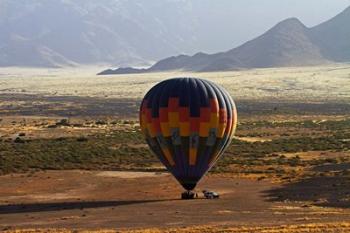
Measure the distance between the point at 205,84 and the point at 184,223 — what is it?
31.5ft

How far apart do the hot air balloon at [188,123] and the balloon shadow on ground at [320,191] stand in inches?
166

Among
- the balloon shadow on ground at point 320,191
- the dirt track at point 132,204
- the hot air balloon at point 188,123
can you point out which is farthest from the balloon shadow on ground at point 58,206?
the balloon shadow on ground at point 320,191

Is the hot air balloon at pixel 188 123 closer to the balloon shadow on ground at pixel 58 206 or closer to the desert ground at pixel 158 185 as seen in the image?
the desert ground at pixel 158 185

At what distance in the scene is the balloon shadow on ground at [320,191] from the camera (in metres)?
37.9

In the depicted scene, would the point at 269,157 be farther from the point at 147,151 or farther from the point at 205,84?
the point at 205,84

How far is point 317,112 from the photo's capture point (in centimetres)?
12762

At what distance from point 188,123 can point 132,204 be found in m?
4.92

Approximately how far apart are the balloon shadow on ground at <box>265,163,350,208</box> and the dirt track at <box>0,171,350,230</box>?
2.87 ft

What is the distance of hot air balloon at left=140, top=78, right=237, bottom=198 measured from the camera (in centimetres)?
3853

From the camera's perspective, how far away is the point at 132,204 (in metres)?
38.2

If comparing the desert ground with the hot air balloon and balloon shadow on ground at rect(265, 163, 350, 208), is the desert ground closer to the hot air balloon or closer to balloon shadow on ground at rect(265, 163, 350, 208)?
balloon shadow on ground at rect(265, 163, 350, 208)

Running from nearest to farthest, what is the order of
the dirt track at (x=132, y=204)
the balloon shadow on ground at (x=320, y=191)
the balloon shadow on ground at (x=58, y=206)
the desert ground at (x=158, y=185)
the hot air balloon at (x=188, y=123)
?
the desert ground at (x=158, y=185), the dirt track at (x=132, y=204), the balloon shadow on ground at (x=58, y=206), the balloon shadow on ground at (x=320, y=191), the hot air balloon at (x=188, y=123)

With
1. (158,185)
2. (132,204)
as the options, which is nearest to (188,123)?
(132,204)

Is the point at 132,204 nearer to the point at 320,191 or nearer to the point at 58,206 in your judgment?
the point at 58,206
